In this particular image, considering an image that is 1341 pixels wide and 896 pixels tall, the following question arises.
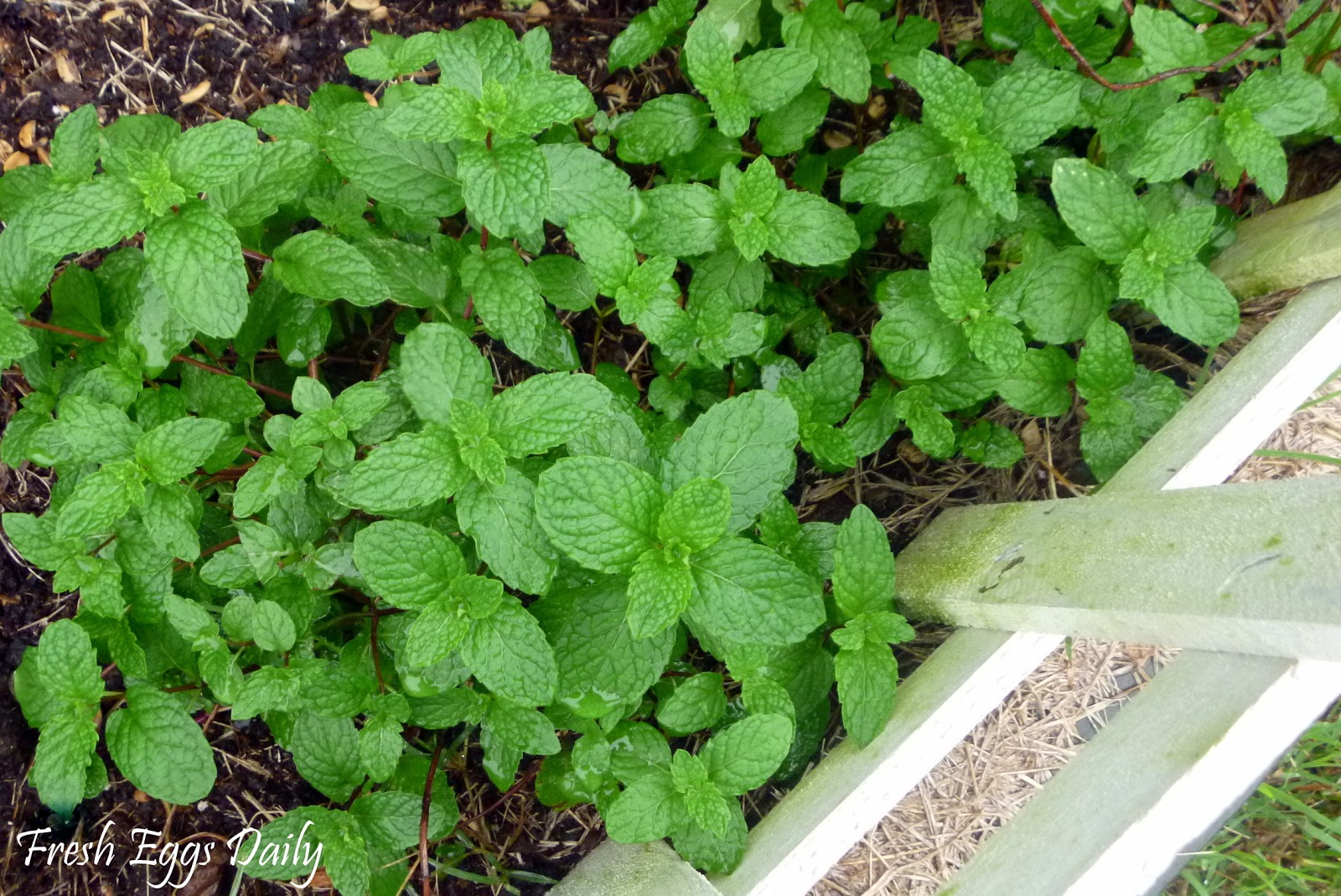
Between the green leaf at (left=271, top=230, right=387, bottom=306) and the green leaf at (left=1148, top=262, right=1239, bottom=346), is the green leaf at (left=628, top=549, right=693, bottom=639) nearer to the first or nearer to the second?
the green leaf at (left=271, top=230, right=387, bottom=306)

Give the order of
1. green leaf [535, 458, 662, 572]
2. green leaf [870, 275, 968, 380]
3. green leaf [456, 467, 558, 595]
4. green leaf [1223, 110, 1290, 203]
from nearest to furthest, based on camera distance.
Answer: green leaf [535, 458, 662, 572] → green leaf [456, 467, 558, 595] → green leaf [1223, 110, 1290, 203] → green leaf [870, 275, 968, 380]

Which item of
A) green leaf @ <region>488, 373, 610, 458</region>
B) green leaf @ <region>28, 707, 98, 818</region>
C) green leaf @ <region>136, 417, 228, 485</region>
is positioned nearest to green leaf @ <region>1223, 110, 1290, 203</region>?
green leaf @ <region>488, 373, 610, 458</region>

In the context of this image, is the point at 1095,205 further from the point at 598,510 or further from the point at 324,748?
the point at 324,748

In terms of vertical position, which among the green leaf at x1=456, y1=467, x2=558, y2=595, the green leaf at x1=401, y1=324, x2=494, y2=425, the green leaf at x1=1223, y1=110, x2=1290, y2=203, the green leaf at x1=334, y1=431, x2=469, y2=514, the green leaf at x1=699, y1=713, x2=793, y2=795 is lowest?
the green leaf at x1=699, y1=713, x2=793, y2=795

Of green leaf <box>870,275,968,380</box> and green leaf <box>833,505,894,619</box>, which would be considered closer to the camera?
green leaf <box>833,505,894,619</box>

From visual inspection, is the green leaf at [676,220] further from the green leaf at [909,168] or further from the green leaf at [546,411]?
the green leaf at [546,411]

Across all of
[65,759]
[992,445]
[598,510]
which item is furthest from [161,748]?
[992,445]
